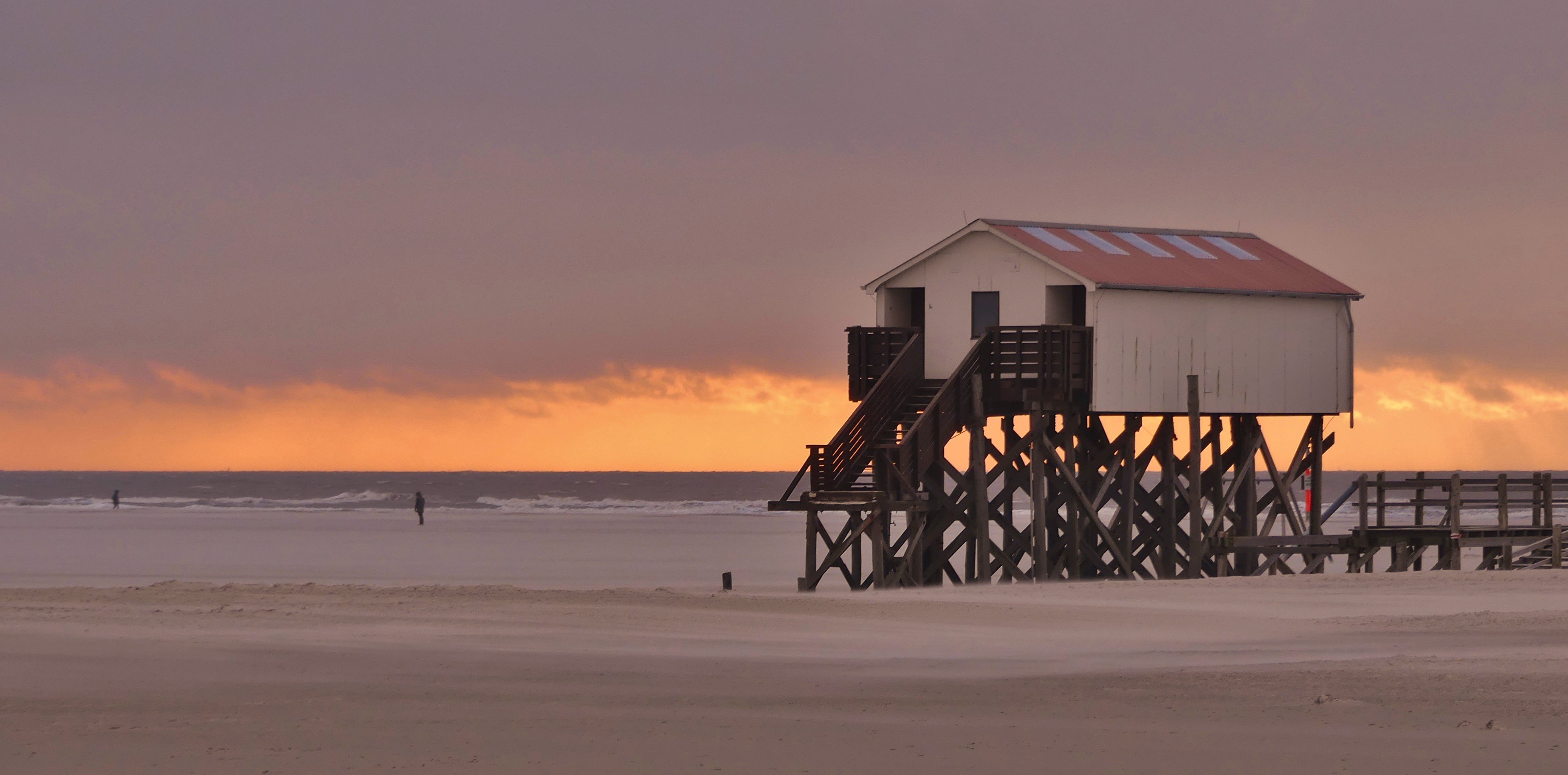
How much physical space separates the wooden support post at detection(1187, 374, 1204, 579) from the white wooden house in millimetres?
559

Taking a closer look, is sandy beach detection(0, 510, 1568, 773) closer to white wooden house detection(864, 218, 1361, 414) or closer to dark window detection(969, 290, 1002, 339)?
white wooden house detection(864, 218, 1361, 414)

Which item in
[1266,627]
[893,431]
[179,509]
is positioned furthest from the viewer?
[179,509]

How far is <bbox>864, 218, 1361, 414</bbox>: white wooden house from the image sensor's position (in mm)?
31859

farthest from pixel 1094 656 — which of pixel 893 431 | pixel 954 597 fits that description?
pixel 893 431

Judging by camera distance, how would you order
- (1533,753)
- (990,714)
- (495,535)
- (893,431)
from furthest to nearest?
(495,535)
(893,431)
(990,714)
(1533,753)

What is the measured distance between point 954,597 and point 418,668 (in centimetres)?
1134

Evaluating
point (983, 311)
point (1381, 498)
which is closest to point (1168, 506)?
point (1381, 498)

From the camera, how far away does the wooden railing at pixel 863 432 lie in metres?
31.1

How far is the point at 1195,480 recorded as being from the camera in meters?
33.1

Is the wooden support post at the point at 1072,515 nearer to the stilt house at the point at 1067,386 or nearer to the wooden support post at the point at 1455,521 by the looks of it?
the stilt house at the point at 1067,386

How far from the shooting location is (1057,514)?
3506cm

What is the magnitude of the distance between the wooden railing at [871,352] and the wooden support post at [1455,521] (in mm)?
9967

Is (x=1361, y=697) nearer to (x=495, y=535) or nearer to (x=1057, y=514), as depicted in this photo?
(x=1057, y=514)

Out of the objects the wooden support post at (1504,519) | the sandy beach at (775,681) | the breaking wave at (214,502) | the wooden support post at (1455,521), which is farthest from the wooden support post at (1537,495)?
the breaking wave at (214,502)
